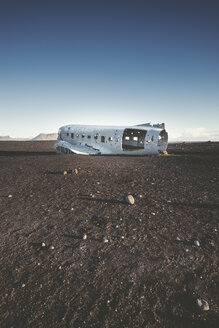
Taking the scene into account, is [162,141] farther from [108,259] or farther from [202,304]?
[202,304]

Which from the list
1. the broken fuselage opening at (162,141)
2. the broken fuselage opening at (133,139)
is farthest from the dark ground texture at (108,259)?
the broken fuselage opening at (133,139)

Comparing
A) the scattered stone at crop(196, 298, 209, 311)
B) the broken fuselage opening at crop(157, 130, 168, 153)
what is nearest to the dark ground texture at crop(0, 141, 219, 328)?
the scattered stone at crop(196, 298, 209, 311)

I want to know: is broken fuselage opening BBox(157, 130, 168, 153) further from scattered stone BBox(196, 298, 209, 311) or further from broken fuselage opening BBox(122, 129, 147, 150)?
scattered stone BBox(196, 298, 209, 311)

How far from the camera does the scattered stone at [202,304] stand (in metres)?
2.12

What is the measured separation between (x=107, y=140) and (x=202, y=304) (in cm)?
1545

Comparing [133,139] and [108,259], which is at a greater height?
[133,139]

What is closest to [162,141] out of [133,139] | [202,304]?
[133,139]

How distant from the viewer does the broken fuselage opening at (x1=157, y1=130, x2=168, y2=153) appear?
15422 millimetres

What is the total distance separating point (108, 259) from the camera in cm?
294

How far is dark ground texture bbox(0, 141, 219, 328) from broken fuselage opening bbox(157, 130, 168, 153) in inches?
392

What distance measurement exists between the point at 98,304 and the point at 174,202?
3.72m

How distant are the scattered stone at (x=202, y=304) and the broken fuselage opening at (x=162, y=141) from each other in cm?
1406

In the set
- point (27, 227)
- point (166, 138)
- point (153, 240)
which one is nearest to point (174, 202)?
point (153, 240)

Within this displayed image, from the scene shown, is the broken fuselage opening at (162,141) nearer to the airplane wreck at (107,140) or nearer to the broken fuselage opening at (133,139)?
the airplane wreck at (107,140)
